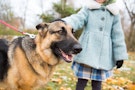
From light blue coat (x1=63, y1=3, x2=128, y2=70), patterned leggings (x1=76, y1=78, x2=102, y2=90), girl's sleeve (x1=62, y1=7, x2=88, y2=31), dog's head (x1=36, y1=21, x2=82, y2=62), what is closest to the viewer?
dog's head (x1=36, y1=21, x2=82, y2=62)

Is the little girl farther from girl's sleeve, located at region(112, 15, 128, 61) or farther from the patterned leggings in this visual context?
the patterned leggings

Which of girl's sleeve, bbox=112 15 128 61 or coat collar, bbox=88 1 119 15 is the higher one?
coat collar, bbox=88 1 119 15

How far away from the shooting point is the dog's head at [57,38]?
4.60m

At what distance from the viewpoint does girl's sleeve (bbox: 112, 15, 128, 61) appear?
521 cm

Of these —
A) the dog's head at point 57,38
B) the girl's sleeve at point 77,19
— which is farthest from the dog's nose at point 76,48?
the girl's sleeve at point 77,19

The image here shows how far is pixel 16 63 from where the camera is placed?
474cm

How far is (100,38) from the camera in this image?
208 inches

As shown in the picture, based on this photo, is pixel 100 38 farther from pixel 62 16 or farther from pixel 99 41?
pixel 62 16

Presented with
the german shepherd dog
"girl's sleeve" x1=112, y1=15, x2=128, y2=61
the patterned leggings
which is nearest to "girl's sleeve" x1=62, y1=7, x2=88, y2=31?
the german shepherd dog

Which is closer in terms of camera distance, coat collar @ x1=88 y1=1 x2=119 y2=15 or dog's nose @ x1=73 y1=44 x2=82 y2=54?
dog's nose @ x1=73 y1=44 x2=82 y2=54

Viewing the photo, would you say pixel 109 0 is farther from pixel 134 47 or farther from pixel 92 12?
pixel 134 47

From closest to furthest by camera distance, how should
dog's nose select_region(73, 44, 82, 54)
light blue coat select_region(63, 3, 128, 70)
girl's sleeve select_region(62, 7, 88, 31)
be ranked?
dog's nose select_region(73, 44, 82, 54) → girl's sleeve select_region(62, 7, 88, 31) → light blue coat select_region(63, 3, 128, 70)

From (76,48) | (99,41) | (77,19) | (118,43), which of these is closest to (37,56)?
(76,48)

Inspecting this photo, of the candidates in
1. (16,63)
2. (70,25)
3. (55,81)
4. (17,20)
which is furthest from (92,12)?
(17,20)
